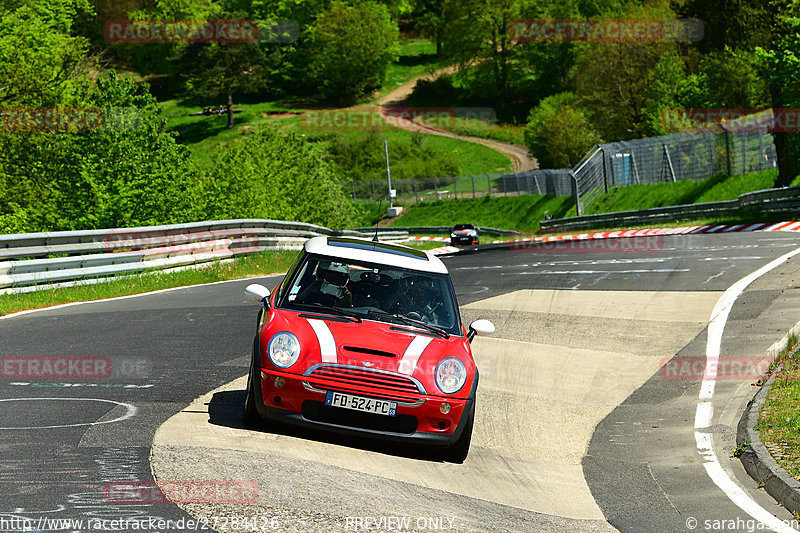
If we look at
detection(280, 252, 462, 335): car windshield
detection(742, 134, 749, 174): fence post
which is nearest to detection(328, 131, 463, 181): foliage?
detection(742, 134, 749, 174): fence post

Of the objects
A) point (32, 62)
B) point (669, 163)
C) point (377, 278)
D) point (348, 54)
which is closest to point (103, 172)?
point (32, 62)

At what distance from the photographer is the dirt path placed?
89.9 meters

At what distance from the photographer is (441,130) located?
10600cm

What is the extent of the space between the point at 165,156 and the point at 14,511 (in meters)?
25.7

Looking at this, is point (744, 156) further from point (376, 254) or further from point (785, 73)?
point (376, 254)

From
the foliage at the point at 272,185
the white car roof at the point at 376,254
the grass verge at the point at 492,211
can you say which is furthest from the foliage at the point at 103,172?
the grass verge at the point at 492,211

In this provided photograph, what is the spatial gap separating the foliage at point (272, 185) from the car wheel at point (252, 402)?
2553cm

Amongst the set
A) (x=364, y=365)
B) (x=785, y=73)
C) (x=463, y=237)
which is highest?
(x=785, y=73)

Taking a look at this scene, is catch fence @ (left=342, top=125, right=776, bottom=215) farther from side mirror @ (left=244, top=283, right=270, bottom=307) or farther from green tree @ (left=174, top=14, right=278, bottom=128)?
green tree @ (left=174, top=14, right=278, bottom=128)

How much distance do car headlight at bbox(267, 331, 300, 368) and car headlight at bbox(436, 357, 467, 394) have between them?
1161 mm

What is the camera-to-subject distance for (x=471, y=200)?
241 ft

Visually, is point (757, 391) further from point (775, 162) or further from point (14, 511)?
point (775, 162)

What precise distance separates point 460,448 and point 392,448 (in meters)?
0.62

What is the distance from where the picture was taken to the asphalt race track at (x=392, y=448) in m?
5.89
